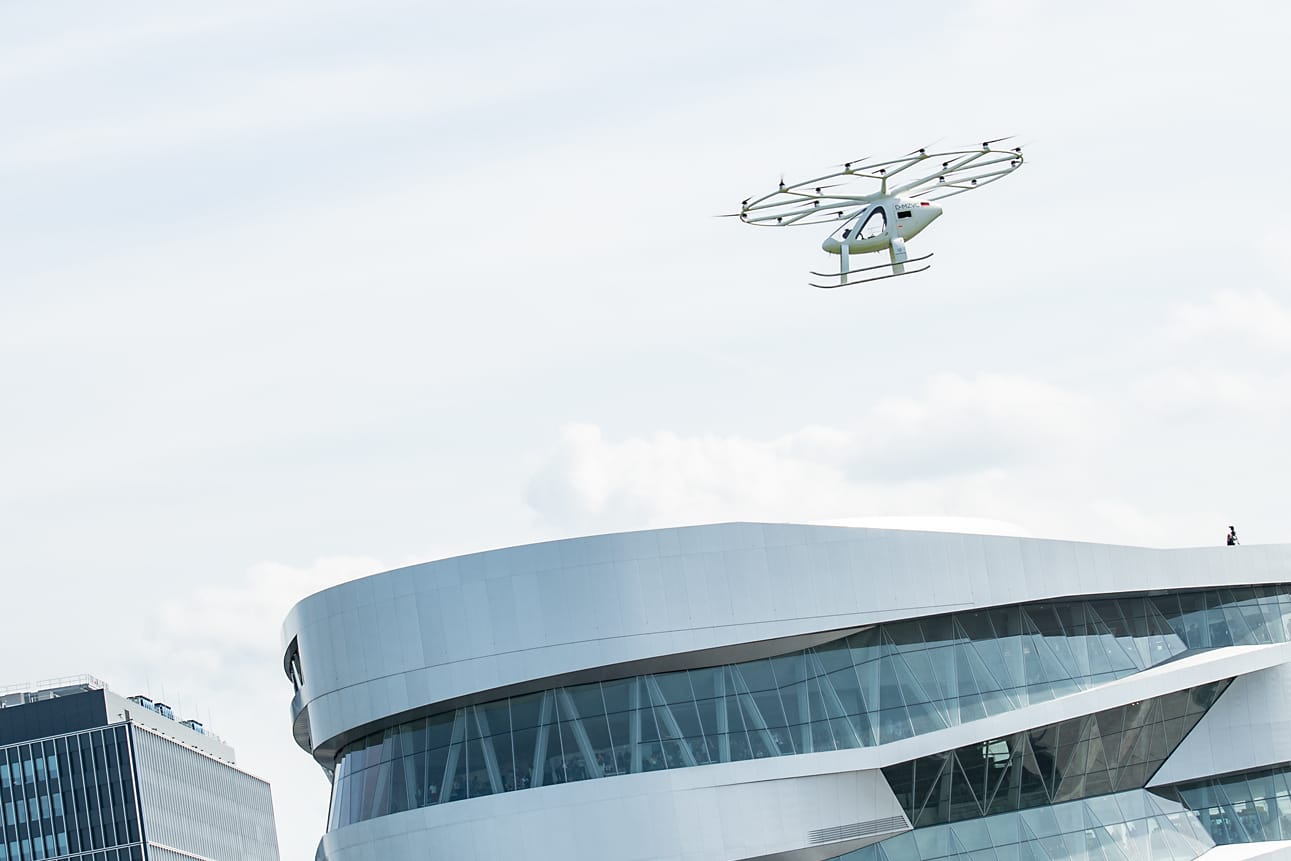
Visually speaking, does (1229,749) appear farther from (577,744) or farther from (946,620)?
(577,744)

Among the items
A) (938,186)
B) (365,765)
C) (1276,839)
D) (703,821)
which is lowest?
(1276,839)

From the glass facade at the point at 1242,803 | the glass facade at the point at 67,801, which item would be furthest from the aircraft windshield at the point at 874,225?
the glass facade at the point at 67,801

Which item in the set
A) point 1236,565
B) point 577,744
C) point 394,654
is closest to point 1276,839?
point 1236,565

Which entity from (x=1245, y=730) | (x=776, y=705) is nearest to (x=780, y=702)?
(x=776, y=705)

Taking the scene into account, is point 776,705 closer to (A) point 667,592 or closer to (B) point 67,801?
(A) point 667,592

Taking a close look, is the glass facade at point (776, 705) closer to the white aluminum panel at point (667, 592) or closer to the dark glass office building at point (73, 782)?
the white aluminum panel at point (667, 592)

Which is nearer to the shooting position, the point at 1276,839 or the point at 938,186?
the point at 938,186
